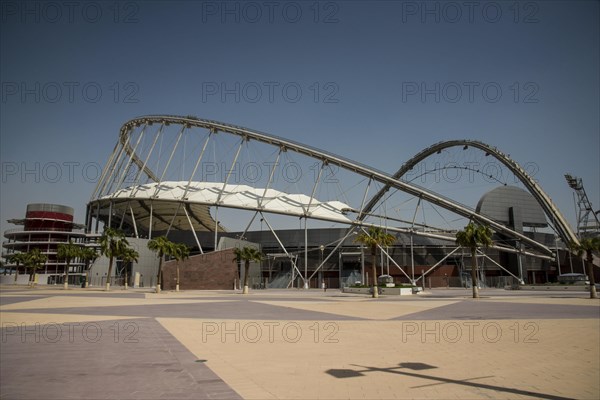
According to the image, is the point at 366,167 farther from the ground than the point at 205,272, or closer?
farther from the ground

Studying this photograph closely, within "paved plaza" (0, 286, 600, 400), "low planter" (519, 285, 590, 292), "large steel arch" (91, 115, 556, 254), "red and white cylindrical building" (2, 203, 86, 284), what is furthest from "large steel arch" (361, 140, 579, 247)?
"red and white cylindrical building" (2, 203, 86, 284)

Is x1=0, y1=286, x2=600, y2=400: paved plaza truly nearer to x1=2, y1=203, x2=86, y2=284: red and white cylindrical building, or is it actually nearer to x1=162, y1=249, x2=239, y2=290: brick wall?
x1=162, y1=249, x2=239, y2=290: brick wall

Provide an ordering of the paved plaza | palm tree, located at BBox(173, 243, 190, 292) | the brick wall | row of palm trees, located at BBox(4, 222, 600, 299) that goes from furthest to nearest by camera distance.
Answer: the brick wall < palm tree, located at BBox(173, 243, 190, 292) < row of palm trees, located at BBox(4, 222, 600, 299) < the paved plaza

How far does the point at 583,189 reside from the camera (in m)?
108

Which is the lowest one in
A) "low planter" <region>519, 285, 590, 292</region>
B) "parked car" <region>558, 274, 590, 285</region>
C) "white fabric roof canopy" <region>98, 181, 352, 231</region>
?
"low planter" <region>519, 285, 590, 292</region>

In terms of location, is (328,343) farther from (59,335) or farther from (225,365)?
(59,335)

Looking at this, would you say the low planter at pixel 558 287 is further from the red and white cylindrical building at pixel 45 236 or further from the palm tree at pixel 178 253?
the red and white cylindrical building at pixel 45 236

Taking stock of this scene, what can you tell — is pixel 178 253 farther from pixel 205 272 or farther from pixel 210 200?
pixel 210 200

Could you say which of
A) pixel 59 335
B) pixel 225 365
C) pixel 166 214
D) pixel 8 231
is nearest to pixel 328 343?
pixel 225 365

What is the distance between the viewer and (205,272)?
Answer: 6825 centimetres

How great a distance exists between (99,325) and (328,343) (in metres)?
9.88

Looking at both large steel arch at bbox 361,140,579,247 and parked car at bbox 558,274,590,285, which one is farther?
large steel arch at bbox 361,140,579,247

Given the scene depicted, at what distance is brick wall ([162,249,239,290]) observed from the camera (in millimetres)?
67812

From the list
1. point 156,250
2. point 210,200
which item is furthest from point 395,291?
point 210,200
